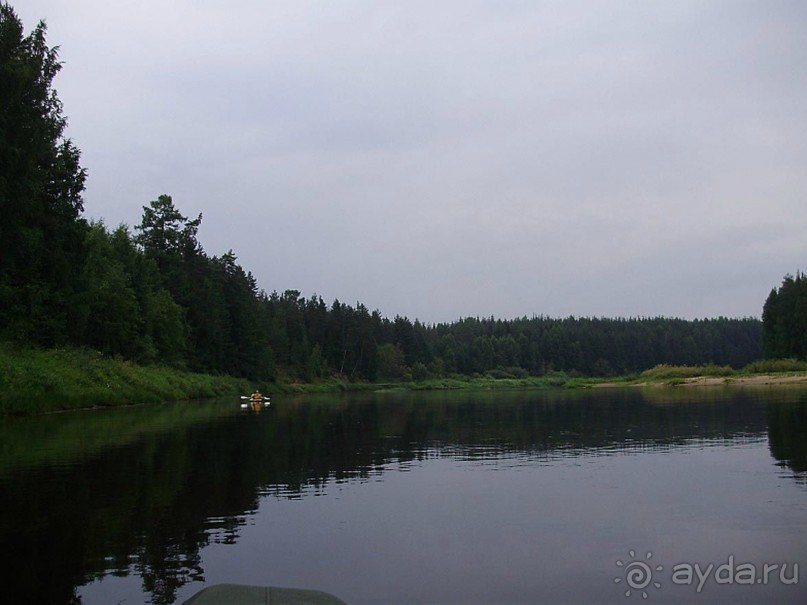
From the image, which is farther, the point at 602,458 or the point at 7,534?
the point at 602,458

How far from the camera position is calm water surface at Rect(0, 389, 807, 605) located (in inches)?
328

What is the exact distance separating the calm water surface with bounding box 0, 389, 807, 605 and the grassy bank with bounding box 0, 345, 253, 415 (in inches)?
412

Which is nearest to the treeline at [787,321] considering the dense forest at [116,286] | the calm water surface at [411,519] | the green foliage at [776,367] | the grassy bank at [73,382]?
the dense forest at [116,286]

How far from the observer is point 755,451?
19609mm

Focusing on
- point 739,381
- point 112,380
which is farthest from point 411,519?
point 739,381

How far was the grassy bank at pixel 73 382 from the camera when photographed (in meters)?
33.0

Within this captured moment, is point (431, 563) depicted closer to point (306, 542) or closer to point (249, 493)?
point (306, 542)

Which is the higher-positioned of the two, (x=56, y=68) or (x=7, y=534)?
(x=56, y=68)

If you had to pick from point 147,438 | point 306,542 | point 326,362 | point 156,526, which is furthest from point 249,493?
point 326,362

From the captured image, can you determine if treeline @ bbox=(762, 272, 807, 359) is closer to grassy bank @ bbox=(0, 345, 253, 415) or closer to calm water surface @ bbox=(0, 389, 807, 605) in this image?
grassy bank @ bbox=(0, 345, 253, 415)

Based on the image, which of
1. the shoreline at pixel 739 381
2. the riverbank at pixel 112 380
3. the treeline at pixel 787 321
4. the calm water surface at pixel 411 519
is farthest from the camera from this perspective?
the treeline at pixel 787 321

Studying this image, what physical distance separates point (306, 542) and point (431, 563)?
2099 millimetres

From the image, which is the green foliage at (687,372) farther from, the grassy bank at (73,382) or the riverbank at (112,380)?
the grassy bank at (73,382)

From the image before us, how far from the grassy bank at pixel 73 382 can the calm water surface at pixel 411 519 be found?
412 inches
